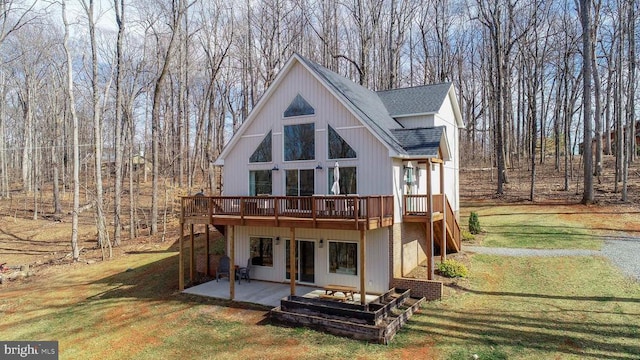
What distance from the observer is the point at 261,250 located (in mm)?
15320

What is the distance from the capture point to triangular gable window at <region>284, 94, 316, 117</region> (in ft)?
47.9

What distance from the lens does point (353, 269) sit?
44.2 feet

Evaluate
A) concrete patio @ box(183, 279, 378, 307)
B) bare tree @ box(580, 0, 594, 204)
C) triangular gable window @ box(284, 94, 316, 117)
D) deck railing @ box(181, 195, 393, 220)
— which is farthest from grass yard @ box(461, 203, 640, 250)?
triangular gable window @ box(284, 94, 316, 117)

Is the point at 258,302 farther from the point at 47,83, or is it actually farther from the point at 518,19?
the point at 47,83

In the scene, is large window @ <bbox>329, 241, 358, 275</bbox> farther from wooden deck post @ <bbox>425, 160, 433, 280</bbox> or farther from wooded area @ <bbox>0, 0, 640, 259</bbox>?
wooded area @ <bbox>0, 0, 640, 259</bbox>

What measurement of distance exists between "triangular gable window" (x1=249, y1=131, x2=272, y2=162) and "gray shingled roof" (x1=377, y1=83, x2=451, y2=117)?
5.90m

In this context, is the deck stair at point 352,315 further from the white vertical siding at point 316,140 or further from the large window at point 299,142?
the large window at point 299,142

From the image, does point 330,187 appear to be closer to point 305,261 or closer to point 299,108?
point 305,261

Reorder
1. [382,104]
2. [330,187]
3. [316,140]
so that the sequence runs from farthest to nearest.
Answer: [382,104]
[316,140]
[330,187]

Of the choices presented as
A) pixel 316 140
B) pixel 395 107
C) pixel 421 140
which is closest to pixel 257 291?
pixel 316 140

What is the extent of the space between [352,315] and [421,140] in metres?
6.95

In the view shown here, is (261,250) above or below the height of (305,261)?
above

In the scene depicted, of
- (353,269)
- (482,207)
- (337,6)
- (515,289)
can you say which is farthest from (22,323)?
(337,6)

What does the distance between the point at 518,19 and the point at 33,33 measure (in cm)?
3909
